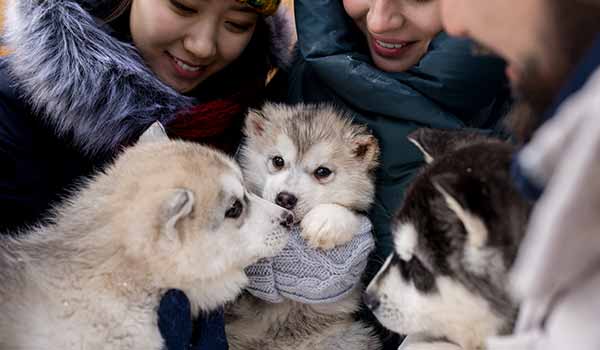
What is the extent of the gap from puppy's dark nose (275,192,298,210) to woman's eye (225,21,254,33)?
28.3 inches

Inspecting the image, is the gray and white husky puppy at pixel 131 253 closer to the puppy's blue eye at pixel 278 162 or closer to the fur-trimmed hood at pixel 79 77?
the fur-trimmed hood at pixel 79 77

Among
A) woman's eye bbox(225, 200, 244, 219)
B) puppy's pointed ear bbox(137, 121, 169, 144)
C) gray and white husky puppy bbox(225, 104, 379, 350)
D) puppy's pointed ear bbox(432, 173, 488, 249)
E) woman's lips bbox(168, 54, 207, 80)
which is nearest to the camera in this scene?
puppy's pointed ear bbox(432, 173, 488, 249)

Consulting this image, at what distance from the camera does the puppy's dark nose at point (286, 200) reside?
2324mm

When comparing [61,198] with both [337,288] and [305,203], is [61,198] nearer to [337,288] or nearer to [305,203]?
[305,203]

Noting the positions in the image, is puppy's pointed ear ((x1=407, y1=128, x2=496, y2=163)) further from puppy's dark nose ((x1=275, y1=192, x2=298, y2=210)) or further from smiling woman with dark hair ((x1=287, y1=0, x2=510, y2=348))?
puppy's dark nose ((x1=275, y1=192, x2=298, y2=210))

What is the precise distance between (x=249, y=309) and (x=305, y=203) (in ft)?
1.57

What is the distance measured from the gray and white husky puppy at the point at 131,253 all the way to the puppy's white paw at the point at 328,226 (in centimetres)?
23

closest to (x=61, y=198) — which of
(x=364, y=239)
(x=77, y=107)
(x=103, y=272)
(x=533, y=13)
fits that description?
(x=77, y=107)

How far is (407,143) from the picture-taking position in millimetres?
2211

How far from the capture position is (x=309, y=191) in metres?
2.40

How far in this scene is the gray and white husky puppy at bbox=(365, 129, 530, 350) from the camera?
1289 millimetres

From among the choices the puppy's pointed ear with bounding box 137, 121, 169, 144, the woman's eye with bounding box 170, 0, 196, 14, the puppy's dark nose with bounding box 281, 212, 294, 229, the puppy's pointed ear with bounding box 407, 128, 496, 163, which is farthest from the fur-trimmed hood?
the puppy's pointed ear with bounding box 407, 128, 496, 163

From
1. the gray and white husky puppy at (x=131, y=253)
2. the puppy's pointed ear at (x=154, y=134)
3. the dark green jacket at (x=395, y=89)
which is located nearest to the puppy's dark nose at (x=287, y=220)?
the gray and white husky puppy at (x=131, y=253)

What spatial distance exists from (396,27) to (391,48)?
0.14 m
